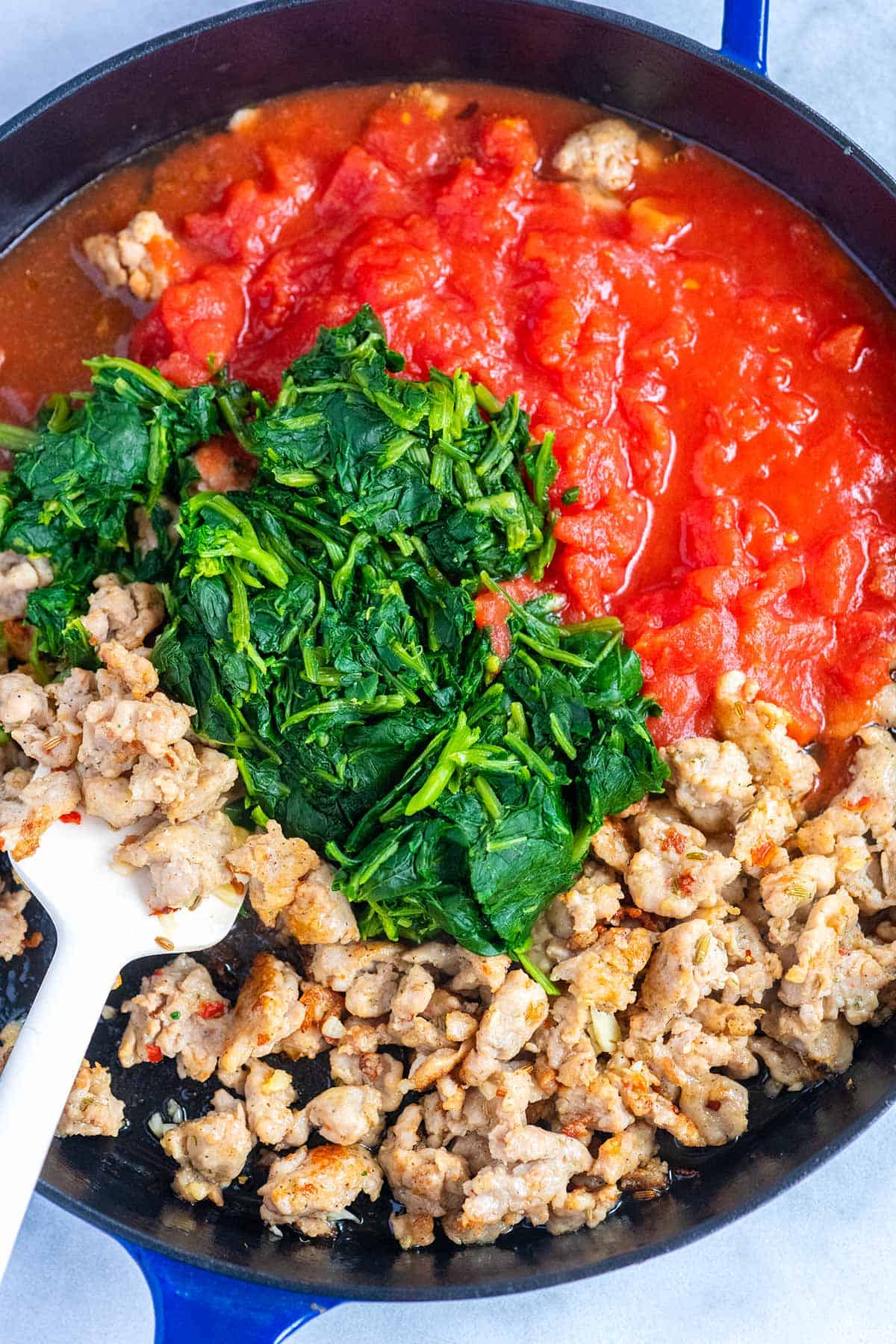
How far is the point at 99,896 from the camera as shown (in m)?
4.17

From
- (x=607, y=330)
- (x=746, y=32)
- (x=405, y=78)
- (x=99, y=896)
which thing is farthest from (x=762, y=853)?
(x=405, y=78)

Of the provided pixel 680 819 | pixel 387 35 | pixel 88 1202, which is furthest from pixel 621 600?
pixel 88 1202

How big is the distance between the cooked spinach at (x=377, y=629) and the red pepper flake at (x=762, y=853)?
46 cm

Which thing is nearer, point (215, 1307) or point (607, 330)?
point (215, 1307)

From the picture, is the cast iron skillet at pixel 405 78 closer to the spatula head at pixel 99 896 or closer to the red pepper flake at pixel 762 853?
the spatula head at pixel 99 896

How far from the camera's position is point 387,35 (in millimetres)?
4832

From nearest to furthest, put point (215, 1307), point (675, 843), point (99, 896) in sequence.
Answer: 1. point (215, 1307)
2. point (99, 896)
3. point (675, 843)

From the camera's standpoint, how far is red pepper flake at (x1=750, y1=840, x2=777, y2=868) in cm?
432

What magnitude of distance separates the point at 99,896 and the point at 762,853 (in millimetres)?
2507

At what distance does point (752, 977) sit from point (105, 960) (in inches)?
95.5

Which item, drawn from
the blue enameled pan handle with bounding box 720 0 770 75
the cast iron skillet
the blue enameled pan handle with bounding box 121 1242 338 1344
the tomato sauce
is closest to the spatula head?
the cast iron skillet

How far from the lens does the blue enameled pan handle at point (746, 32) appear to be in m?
4.46

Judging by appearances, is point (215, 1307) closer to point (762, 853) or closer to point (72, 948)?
point (72, 948)

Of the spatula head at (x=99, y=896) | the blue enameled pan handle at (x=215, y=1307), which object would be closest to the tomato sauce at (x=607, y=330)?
the spatula head at (x=99, y=896)
